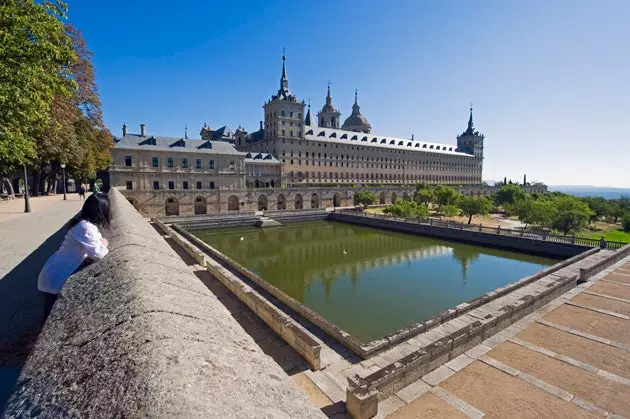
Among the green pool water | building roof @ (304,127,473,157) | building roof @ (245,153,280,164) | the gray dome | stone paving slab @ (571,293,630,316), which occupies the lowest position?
the green pool water

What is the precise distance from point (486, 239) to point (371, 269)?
14.1 metres

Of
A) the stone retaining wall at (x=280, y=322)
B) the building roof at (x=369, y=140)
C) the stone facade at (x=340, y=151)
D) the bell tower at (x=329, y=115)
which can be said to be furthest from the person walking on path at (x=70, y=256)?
the bell tower at (x=329, y=115)

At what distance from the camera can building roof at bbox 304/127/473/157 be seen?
2704 inches

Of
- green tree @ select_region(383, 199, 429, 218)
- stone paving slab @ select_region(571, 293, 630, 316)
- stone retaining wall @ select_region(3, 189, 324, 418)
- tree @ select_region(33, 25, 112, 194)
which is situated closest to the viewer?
stone retaining wall @ select_region(3, 189, 324, 418)

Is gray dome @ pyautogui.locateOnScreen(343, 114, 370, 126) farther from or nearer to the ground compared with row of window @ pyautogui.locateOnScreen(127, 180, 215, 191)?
farther from the ground

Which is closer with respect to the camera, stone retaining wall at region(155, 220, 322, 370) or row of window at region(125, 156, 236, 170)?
stone retaining wall at region(155, 220, 322, 370)

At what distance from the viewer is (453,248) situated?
29.9 m

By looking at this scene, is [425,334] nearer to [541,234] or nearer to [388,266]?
[388,266]

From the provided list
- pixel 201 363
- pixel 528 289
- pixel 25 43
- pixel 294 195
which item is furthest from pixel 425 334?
pixel 294 195

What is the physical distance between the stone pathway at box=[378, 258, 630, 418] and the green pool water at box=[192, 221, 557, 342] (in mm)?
4627

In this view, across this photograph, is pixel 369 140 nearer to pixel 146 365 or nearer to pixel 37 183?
pixel 37 183

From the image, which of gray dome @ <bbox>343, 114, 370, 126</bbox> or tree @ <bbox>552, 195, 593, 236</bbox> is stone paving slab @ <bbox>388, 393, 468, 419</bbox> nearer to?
tree @ <bbox>552, 195, 593, 236</bbox>

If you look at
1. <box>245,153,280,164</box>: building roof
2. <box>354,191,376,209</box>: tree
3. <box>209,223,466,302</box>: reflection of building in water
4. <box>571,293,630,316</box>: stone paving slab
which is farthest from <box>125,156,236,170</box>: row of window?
<box>571,293,630,316</box>: stone paving slab

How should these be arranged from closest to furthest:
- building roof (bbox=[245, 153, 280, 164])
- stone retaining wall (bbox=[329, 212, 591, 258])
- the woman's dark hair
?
1. the woman's dark hair
2. stone retaining wall (bbox=[329, 212, 591, 258])
3. building roof (bbox=[245, 153, 280, 164])
